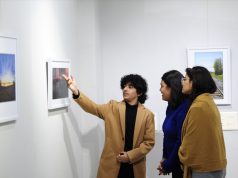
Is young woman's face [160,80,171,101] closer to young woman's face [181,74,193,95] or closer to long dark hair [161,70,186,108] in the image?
long dark hair [161,70,186,108]

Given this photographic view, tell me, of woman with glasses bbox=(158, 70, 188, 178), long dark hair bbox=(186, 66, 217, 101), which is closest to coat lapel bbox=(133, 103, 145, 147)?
woman with glasses bbox=(158, 70, 188, 178)

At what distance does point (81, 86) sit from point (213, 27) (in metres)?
1.49

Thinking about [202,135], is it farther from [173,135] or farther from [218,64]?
[218,64]

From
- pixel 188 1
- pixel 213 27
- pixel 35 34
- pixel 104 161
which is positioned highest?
pixel 188 1

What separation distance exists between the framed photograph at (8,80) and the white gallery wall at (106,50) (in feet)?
1.28

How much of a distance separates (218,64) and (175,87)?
3.52 feet

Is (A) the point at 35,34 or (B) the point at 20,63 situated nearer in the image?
(B) the point at 20,63

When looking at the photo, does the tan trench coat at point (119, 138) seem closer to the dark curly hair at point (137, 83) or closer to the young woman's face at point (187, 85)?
the dark curly hair at point (137, 83)

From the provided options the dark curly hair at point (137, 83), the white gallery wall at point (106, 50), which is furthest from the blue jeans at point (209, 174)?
the white gallery wall at point (106, 50)

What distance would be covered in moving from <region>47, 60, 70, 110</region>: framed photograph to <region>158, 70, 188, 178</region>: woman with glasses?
2.65 feet

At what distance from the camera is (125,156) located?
302cm

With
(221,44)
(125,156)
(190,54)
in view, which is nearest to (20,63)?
(125,156)

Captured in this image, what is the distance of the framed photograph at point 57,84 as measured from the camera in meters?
2.72

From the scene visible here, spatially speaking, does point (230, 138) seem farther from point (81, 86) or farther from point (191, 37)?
point (81, 86)
